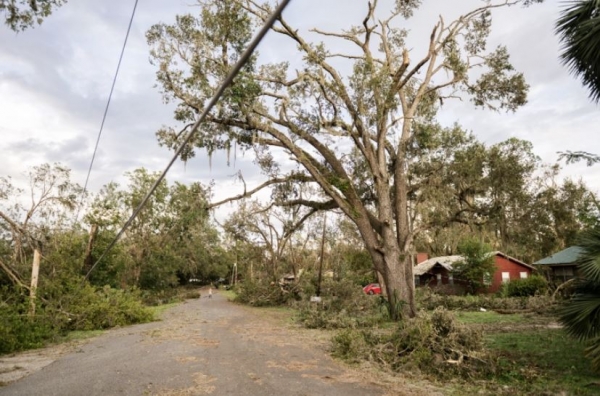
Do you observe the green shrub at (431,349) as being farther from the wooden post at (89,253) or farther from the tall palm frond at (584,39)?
the wooden post at (89,253)

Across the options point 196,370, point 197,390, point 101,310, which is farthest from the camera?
point 101,310

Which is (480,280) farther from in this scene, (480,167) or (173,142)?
(173,142)

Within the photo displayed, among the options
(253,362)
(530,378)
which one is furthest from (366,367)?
(530,378)

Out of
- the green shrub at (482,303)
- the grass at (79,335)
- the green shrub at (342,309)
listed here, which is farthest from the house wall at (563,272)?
the grass at (79,335)

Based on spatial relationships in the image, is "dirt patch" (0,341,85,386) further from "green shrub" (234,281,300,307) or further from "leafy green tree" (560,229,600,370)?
"green shrub" (234,281,300,307)

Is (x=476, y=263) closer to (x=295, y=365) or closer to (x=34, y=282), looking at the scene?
(x=295, y=365)

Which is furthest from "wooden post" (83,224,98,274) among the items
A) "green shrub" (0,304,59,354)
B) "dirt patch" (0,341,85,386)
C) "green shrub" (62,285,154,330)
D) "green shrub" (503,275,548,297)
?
"green shrub" (503,275,548,297)

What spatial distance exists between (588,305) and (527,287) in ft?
78.7

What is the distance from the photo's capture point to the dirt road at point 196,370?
6641mm

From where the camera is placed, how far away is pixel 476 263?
32.0 m

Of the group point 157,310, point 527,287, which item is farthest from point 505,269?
point 157,310

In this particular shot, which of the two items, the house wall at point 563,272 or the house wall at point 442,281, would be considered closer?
the house wall at point 563,272

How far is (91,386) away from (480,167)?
1671 centimetres

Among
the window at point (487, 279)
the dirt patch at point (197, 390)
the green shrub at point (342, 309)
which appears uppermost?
the window at point (487, 279)
